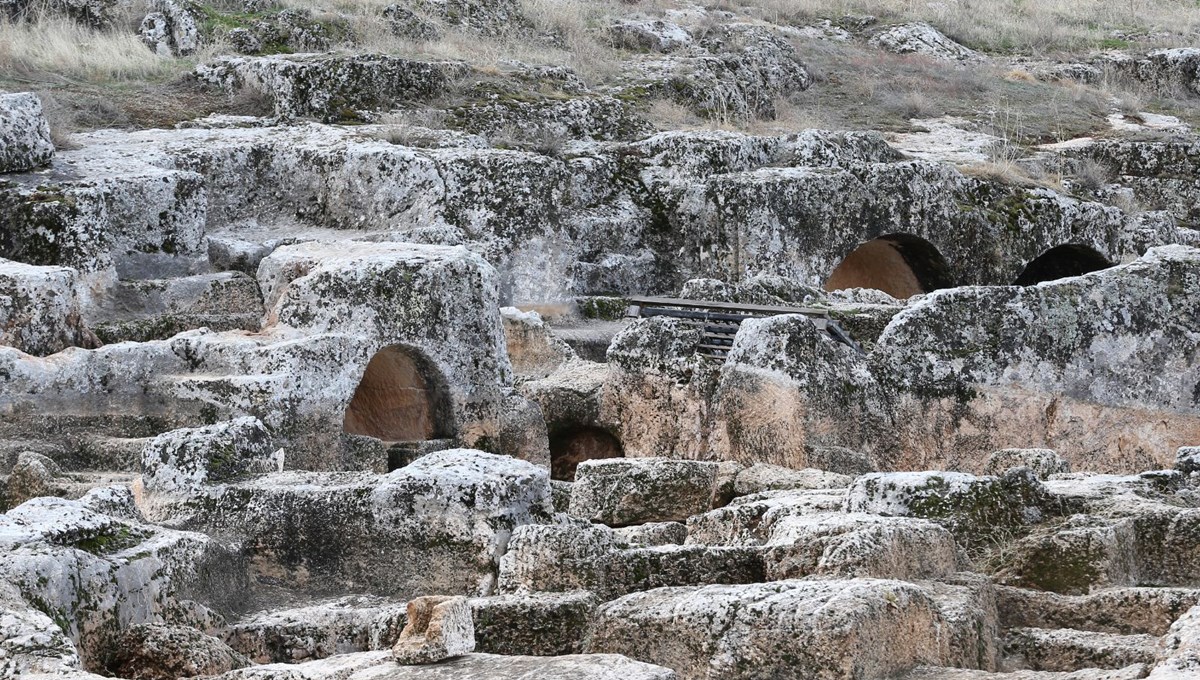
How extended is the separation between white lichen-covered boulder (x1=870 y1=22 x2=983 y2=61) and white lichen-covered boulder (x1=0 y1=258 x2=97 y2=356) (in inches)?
754

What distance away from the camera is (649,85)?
76.9ft

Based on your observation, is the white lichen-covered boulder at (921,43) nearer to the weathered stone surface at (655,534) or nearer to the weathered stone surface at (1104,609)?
the weathered stone surface at (655,534)

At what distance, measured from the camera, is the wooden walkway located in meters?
15.2

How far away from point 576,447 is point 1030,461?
508 centimetres

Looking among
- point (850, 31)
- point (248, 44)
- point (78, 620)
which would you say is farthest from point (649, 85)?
point (78, 620)

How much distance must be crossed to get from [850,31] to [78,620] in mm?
24296

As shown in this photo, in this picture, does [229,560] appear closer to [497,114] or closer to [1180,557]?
[1180,557]

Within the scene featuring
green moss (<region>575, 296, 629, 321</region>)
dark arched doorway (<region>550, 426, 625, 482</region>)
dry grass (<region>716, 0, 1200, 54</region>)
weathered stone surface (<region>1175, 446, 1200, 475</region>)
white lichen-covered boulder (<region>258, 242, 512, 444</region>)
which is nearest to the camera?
weathered stone surface (<region>1175, 446, 1200, 475</region>)

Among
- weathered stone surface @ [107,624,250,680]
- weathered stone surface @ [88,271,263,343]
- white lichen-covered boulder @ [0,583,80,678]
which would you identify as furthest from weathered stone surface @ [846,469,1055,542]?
weathered stone surface @ [88,271,263,343]

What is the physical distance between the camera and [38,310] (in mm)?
12953

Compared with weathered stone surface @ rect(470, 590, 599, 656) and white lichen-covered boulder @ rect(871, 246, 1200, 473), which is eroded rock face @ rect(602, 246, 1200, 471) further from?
weathered stone surface @ rect(470, 590, 599, 656)

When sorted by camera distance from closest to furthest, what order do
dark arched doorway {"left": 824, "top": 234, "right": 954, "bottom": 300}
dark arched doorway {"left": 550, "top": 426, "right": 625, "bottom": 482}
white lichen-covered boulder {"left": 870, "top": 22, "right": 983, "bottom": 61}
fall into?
dark arched doorway {"left": 550, "top": 426, "right": 625, "bottom": 482} < dark arched doorway {"left": 824, "top": 234, "right": 954, "bottom": 300} < white lichen-covered boulder {"left": 870, "top": 22, "right": 983, "bottom": 61}

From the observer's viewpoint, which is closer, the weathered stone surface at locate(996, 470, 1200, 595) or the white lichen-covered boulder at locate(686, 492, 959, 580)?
the white lichen-covered boulder at locate(686, 492, 959, 580)

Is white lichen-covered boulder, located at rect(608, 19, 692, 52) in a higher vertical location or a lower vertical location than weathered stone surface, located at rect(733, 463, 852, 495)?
higher
